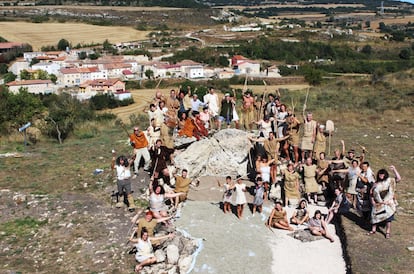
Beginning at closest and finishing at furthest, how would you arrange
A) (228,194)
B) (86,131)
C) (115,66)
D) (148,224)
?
(148,224), (228,194), (86,131), (115,66)

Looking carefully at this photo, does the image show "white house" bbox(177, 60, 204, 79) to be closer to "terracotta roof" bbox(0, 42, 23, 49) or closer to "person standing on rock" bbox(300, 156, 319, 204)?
"terracotta roof" bbox(0, 42, 23, 49)

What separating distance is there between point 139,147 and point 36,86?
72917 mm

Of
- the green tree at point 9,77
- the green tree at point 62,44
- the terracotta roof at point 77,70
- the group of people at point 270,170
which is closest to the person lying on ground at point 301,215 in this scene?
the group of people at point 270,170

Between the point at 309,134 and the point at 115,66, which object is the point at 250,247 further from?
the point at 115,66

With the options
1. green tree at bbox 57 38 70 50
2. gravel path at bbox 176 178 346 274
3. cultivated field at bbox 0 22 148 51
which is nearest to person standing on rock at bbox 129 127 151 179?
gravel path at bbox 176 178 346 274

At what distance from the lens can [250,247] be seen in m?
11.7

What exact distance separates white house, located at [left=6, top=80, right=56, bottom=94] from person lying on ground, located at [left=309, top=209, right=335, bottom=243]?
73.0m

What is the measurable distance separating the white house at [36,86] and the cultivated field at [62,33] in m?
45.9

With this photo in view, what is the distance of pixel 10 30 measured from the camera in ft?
450

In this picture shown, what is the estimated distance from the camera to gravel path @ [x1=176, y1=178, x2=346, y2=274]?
10914mm

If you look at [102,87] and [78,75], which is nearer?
[102,87]

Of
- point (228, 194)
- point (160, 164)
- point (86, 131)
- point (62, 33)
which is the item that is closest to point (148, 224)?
A: point (228, 194)

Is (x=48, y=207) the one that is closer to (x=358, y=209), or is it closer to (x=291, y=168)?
(x=291, y=168)

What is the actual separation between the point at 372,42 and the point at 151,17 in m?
90.3
